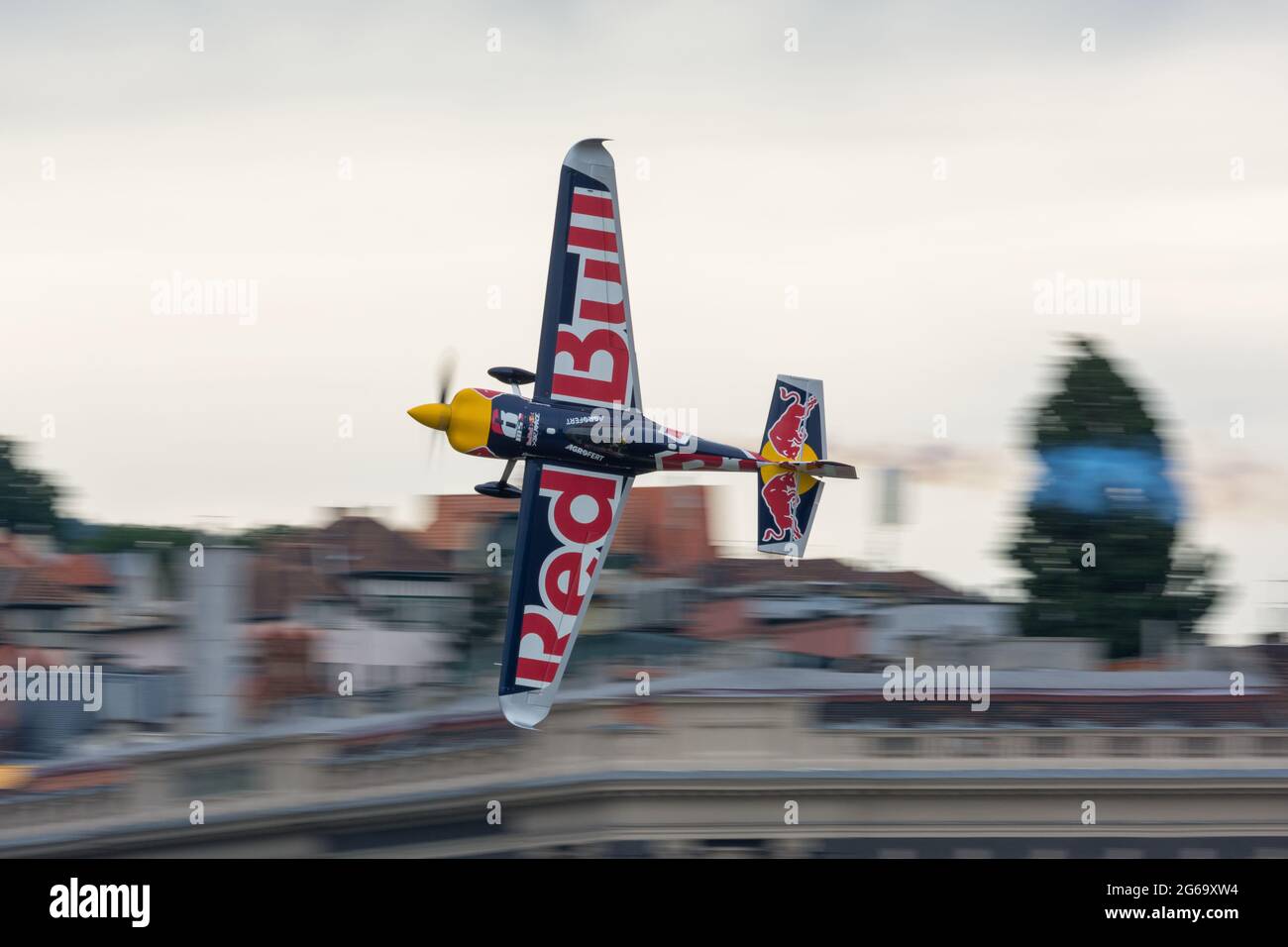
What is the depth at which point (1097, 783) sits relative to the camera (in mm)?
30453

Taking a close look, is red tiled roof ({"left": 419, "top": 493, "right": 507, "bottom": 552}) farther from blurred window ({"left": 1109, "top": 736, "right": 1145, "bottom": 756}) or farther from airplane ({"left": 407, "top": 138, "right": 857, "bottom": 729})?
airplane ({"left": 407, "top": 138, "right": 857, "bottom": 729})

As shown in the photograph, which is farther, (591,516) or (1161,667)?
(1161,667)

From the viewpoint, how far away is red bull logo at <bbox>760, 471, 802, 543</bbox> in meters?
24.1

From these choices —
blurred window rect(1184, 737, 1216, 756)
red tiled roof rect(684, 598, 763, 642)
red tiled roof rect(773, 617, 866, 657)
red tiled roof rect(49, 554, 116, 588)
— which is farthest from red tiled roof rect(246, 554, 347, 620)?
blurred window rect(1184, 737, 1216, 756)

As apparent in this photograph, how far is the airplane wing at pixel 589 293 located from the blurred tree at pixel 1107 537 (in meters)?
38.6

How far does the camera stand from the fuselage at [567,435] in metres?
22.5

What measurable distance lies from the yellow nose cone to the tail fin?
15.0 feet

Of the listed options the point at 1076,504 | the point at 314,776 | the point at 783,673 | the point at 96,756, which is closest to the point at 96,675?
the point at 96,756

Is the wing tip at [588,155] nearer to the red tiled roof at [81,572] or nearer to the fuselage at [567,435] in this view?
the fuselage at [567,435]

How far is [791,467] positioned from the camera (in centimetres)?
2405

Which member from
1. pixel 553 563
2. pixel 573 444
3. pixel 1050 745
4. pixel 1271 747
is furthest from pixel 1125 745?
pixel 573 444

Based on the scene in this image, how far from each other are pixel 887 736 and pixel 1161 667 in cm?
1360

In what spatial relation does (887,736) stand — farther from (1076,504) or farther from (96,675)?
(1076,504)

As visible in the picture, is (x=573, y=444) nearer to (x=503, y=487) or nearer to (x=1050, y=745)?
(x=503, y=487)
